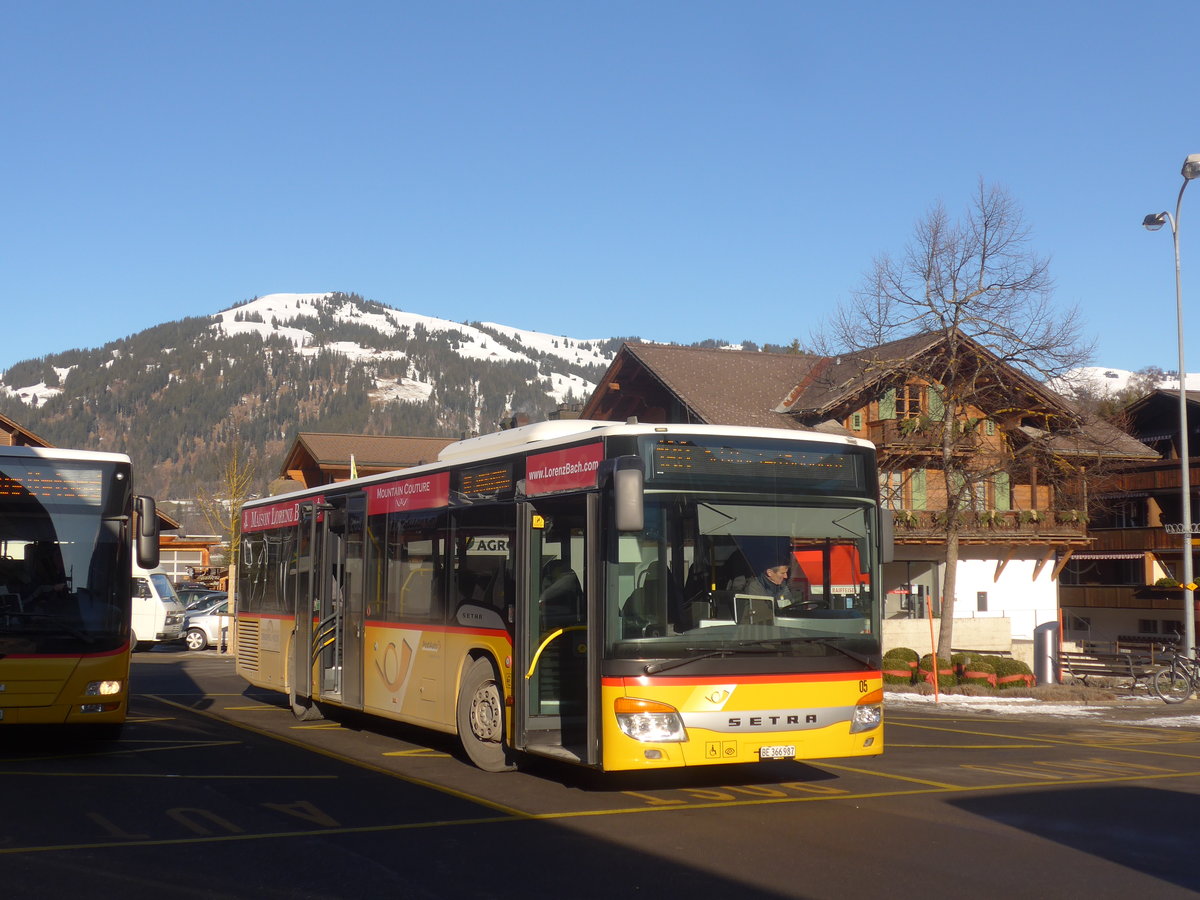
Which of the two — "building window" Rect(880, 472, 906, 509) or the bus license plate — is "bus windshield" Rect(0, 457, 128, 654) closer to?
the bus license plate

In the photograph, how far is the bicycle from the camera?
23.5m

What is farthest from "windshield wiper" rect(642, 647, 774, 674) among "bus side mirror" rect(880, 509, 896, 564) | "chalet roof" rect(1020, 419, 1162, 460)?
"chalet roof" rect(1020, 419, 1162, 460)

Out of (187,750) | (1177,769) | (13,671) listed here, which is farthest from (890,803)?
(13,671)

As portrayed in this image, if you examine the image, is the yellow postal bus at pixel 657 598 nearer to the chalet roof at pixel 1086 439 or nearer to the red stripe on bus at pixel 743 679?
the red stripe on bus at pixel 743 679

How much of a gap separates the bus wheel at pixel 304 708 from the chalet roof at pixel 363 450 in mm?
40808

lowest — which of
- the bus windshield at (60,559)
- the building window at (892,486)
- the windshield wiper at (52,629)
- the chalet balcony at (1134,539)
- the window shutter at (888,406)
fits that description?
the windshield wiper at (52,629)

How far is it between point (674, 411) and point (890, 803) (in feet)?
106

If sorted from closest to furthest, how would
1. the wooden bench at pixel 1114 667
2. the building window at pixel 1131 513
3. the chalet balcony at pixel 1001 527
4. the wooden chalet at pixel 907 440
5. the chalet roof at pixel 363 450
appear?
the wooden bench at pixel 1114 667
the wooden chalet at pixel 907 440
the chalet balcony at pixel 1001 527
the building window at pixel 1131 513
the chalet roof at pixel 363 450

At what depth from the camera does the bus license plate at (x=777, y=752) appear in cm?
1024

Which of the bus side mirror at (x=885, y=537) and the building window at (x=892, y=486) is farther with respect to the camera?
the building window at (x=892, y=486)

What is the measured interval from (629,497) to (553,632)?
2.12 meters

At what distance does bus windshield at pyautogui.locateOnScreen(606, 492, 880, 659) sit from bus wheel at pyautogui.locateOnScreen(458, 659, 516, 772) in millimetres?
2438

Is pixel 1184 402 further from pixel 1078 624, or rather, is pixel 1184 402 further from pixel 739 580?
pixel 1078 624

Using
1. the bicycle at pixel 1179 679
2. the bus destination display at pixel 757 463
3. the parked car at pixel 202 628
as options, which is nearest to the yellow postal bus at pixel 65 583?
the bus destination display at pixel 757 463
